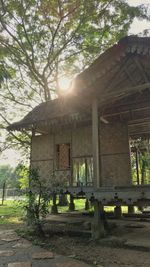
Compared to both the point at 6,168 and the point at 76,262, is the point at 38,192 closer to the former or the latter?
the point at 76,262

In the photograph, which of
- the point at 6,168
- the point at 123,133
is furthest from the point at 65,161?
the point at 6,168

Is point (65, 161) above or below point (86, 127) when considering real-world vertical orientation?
below

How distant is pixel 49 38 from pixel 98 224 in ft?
44.1

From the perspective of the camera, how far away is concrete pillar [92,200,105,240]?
6.72 meters

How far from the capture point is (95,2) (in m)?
14.6

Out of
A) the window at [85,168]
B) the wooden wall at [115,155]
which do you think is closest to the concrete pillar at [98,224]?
the wooden wall at [115,155]

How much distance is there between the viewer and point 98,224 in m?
6.82

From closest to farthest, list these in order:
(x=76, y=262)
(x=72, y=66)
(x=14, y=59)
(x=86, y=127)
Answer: (x=76, y=262), (x=86, y=127), (x=14, y=59), (x=72, y=66)

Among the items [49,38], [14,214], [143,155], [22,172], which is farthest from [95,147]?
[49,38]

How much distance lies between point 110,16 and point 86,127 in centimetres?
982

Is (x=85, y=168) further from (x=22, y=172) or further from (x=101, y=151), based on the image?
(x=22, y=172)

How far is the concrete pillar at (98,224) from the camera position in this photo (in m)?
6.72

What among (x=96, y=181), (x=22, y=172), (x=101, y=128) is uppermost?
(x=101, y=128)

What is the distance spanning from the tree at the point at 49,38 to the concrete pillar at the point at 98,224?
11.3 metres
